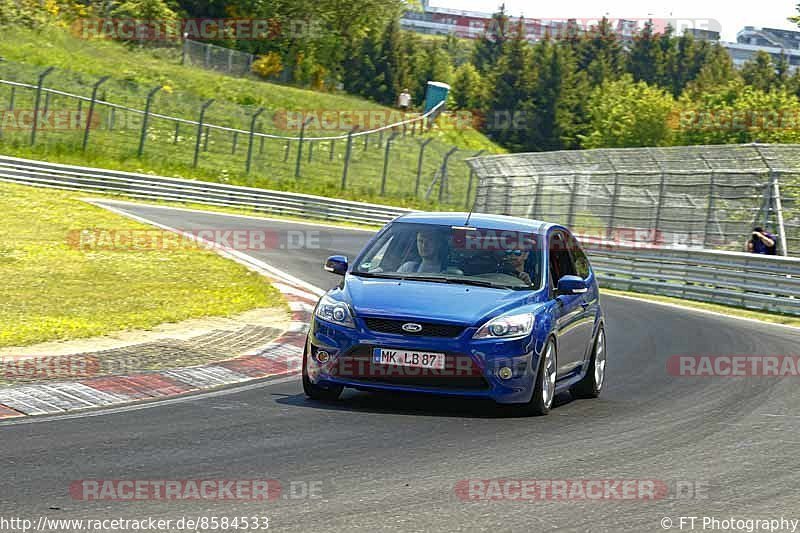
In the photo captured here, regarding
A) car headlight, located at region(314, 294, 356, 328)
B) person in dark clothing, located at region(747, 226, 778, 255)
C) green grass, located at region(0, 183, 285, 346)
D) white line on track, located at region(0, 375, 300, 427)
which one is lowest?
green grass, located at region(0, 183, 285, 346)

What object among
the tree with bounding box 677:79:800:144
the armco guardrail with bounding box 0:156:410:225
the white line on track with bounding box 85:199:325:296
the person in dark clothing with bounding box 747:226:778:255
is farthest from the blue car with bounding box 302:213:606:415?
the tree with bounding box 677:79:800:144

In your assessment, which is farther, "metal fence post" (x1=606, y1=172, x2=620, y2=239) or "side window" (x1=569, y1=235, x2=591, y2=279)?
"metal fence post" (x1=606, y1=172, x2=620, y2=239)

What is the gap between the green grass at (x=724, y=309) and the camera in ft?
72.8

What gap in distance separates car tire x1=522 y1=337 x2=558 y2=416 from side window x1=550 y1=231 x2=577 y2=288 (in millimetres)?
826

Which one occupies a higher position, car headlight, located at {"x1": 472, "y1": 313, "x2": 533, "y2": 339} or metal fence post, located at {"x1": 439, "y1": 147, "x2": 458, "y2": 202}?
car headlight, located at {"x1": 472, "y1": 313, "x2": 533, "y2": 339}

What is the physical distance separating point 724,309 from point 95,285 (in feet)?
41.1

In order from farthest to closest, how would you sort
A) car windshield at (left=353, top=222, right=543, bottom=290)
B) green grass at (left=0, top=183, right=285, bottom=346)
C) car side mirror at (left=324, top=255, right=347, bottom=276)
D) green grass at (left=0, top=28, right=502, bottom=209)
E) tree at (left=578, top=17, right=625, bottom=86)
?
tree at (left=578, top=17, right=625, bottom=86)
green grass at (left=0, top=28, right=502, bottom=209)
green grass at (left=0, top=183, right=285, bottom=346)
car side mirror at (left=324, top=255, right=347, bottom=276)
car windshield at (left=353, top=222, right=543, bottom=290)

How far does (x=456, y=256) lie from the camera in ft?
33.0

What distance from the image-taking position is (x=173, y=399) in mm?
9477

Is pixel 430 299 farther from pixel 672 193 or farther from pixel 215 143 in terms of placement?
pixel 215 143

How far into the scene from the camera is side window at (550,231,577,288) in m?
10.4

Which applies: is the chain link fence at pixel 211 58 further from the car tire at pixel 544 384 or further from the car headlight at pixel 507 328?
the car headlight at pixel 507 328

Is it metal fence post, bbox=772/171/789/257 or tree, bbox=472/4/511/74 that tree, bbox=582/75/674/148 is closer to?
tree, bbox=472/4/511/74

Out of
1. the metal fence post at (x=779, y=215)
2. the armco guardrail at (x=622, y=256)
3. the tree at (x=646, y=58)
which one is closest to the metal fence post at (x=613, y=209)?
the armco guardrail at (x=622, y=256)
